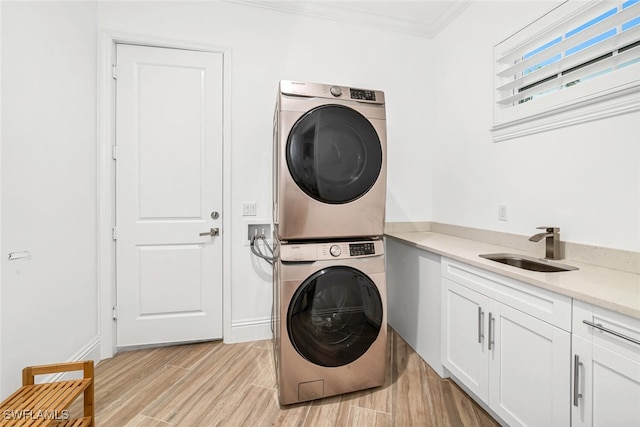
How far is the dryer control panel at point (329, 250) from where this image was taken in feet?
5.22

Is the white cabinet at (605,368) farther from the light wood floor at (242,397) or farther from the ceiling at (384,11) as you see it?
the ceiling at (384,11)

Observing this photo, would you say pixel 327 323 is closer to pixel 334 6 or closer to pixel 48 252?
pixel 48 252

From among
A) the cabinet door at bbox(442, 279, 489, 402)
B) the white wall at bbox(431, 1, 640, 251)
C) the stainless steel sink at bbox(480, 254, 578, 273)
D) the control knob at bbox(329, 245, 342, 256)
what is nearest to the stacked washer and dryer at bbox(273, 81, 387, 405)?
the control knob at bbox(329, 245, 342, 256)

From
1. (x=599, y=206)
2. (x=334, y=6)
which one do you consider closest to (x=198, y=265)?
(x=334, y=6)

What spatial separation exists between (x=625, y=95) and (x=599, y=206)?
1.73 feet

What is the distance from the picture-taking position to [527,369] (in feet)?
4.09

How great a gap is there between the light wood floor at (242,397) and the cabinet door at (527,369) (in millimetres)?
264

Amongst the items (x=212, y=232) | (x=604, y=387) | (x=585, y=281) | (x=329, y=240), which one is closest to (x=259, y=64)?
(x=212, y=232)

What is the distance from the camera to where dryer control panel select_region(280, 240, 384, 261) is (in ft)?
5.22

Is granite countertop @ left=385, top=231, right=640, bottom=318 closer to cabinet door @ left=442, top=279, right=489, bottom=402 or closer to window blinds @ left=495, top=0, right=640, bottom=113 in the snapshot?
cabinet door @ left=442, top=279, right=489, bottom=402

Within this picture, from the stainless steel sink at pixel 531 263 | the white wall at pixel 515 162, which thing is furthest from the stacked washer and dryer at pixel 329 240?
the white wall at pixel 515 162

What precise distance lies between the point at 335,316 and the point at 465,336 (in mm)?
742

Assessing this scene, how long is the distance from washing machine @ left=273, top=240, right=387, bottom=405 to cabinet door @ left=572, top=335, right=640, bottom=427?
88 centimetres

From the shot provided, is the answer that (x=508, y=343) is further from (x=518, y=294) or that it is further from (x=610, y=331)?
(x=610, y=331)
